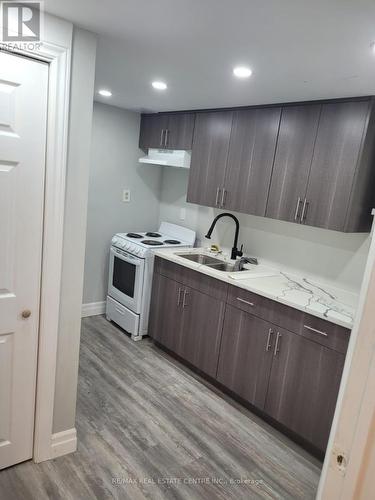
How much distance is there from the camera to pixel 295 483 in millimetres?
2148

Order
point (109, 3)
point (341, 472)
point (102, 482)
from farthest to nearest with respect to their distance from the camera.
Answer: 1. point (102, 482)
2. point (109, 3)
3. point (341, 472)

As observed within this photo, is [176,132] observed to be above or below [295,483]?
above

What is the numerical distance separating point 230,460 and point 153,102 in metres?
2.94

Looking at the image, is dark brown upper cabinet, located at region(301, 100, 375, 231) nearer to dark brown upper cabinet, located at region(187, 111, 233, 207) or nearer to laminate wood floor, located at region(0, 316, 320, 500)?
dark brown upper cabinet, located at region(187, 111, 233, 207)

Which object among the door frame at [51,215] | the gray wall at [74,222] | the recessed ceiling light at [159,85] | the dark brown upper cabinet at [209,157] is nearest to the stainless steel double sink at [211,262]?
the dark brown upper cabinet at [209,157]

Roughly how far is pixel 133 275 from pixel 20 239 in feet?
6.26

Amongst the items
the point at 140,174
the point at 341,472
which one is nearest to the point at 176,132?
the point at 140,174

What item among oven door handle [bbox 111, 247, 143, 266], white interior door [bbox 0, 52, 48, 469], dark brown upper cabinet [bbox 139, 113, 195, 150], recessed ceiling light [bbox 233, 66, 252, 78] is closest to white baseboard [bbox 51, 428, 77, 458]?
white interior door [bbox 0, 52, 48, 469]

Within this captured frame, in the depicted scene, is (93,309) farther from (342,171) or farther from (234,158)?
(342,171)

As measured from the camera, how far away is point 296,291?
2.68 m

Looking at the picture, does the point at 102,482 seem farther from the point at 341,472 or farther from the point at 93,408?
→ the point at 341,472

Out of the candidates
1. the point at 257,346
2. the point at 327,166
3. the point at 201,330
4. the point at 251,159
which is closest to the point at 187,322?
the point at 201,330

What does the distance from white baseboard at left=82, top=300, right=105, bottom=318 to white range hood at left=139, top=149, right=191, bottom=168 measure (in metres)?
1.70

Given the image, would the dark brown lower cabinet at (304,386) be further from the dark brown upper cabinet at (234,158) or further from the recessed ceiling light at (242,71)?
the recessed ceiling light at (242,71)
